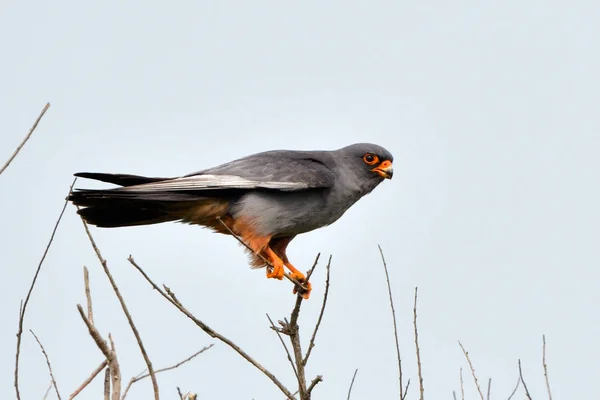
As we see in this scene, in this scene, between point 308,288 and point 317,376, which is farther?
point 308,288

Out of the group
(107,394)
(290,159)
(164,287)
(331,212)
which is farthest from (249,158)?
(107,394)

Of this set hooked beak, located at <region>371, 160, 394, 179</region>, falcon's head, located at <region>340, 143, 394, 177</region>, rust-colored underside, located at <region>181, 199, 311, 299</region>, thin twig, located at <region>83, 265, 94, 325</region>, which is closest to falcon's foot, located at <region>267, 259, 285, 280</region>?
rust-colored underside, located at <region>181, 199, 311, 299</region>

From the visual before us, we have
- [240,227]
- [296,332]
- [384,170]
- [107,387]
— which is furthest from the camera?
[384,170]

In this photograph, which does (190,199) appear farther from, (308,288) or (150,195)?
(308,288)

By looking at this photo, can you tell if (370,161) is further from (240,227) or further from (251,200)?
(240,227)

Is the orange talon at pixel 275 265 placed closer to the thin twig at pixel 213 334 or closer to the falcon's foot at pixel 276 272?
the falcon's foot at pixel 276 272

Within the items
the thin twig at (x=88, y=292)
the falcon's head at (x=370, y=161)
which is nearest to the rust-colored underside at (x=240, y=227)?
the falcon's head at (x=370, y=161)

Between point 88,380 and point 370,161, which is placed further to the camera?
point 370,161

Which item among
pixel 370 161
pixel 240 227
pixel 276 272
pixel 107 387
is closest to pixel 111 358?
pixel 107 387

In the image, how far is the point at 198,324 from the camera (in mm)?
4906

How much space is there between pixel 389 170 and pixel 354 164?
1.22 feet

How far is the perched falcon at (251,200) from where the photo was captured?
739cm

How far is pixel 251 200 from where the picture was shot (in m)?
7.67

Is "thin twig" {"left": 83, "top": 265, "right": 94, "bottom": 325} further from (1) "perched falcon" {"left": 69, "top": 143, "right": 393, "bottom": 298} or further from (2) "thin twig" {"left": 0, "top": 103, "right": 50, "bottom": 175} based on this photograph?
(1) "perched falcon" {"left": 69, "top": 143, "right": 393, "bottom": 298}
